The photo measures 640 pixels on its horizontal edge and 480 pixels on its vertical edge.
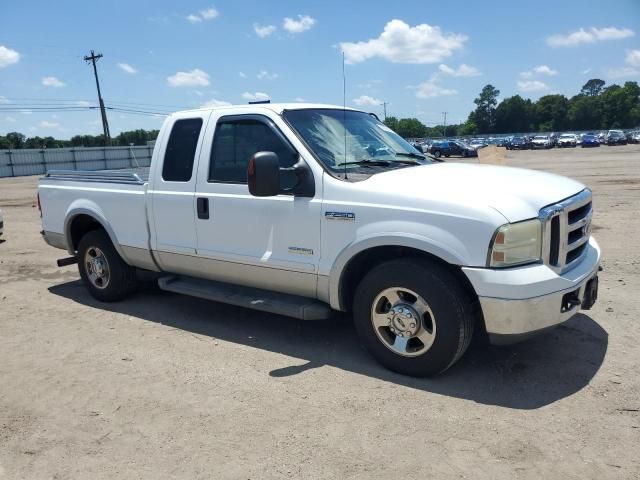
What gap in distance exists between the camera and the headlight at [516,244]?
3377 millimetres

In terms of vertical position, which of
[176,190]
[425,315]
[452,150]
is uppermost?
[176,190]

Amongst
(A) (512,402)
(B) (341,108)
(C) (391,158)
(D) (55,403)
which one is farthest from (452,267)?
(D) (55,403)

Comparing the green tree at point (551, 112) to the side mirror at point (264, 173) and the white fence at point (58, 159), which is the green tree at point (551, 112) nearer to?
the white fence at point (58, 159)

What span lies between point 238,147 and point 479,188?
2.10 meters

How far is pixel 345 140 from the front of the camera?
14.9 ft

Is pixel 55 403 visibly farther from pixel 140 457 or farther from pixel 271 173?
pixel 271 173

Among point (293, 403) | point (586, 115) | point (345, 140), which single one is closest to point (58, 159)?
point (345, 140)

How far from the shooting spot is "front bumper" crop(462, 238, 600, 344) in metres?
3.39

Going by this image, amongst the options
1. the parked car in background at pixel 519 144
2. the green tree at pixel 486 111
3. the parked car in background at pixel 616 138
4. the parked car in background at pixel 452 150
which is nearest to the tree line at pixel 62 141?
the parked car in background at pixel 452 150

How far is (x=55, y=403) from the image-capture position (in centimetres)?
380

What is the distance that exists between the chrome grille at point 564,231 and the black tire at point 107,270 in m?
4.33

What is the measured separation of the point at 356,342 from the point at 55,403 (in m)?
2.36

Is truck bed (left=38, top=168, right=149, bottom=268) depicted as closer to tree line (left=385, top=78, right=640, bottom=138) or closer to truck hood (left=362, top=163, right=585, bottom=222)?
truck hood (left=362, top=163, right=585, bottom=222)

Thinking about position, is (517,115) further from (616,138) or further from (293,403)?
(293,403)
